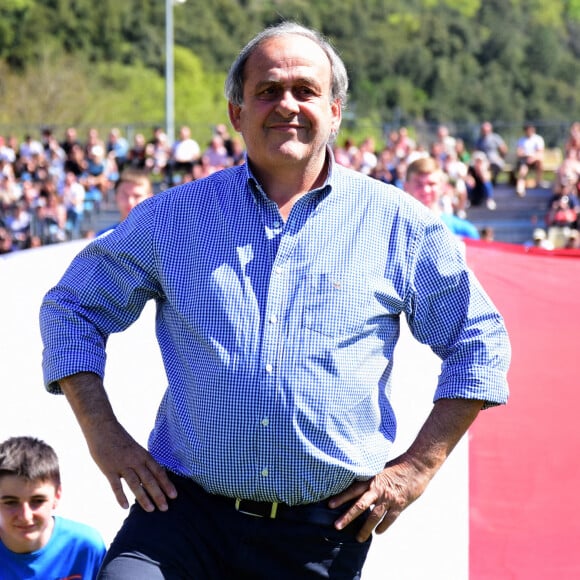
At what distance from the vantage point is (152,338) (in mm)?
4590

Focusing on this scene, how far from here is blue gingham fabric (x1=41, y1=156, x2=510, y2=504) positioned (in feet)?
8.93

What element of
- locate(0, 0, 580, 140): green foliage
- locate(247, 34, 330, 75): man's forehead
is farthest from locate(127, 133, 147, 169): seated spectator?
locate(0, 0, 580, 140): green foliage

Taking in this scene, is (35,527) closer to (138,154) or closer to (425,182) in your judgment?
(425,182)

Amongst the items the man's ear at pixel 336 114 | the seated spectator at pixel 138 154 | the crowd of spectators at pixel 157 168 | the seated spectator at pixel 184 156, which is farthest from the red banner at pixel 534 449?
the seated spectator at pixel 138 154

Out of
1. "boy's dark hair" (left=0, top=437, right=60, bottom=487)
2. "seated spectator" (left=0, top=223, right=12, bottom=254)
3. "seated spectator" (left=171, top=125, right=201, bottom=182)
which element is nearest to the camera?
"boy's dark hair" (left=0, top=437, right=60, bottom=487)

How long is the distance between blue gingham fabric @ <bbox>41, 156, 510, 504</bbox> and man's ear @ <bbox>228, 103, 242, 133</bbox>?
0.55 feet

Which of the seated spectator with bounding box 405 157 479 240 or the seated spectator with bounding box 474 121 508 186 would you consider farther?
the seated spectator with bounding box 474 121 508 186

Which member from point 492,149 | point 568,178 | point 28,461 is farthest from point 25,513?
point 492,149

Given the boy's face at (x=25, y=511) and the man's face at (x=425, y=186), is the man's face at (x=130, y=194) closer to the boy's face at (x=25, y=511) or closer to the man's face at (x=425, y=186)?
the man's face at (x=425, y=186)

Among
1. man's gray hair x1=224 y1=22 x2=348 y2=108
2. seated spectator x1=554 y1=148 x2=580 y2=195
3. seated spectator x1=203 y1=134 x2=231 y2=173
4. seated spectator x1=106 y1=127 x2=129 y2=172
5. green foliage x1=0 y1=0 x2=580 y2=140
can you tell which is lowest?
green foliage x1=0 y1=0 x2=580 y2=140

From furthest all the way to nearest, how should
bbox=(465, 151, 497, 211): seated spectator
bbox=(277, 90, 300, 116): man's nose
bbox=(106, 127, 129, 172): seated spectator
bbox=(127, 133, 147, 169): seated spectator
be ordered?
bbox=(106, 127, 129, 172): seated spectator
bbox=(127, 133, 147, 169): seated spectator
bbox=(465, 151, 497, 211): seated spectator
bbox=(277, 90, 300, 116): man's nose

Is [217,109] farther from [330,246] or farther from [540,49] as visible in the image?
[330,246]

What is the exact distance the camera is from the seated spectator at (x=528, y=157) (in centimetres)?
2198

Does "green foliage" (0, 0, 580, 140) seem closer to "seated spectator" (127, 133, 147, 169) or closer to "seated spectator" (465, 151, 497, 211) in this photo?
"seated spectator" (127, 133, 147, 169)
